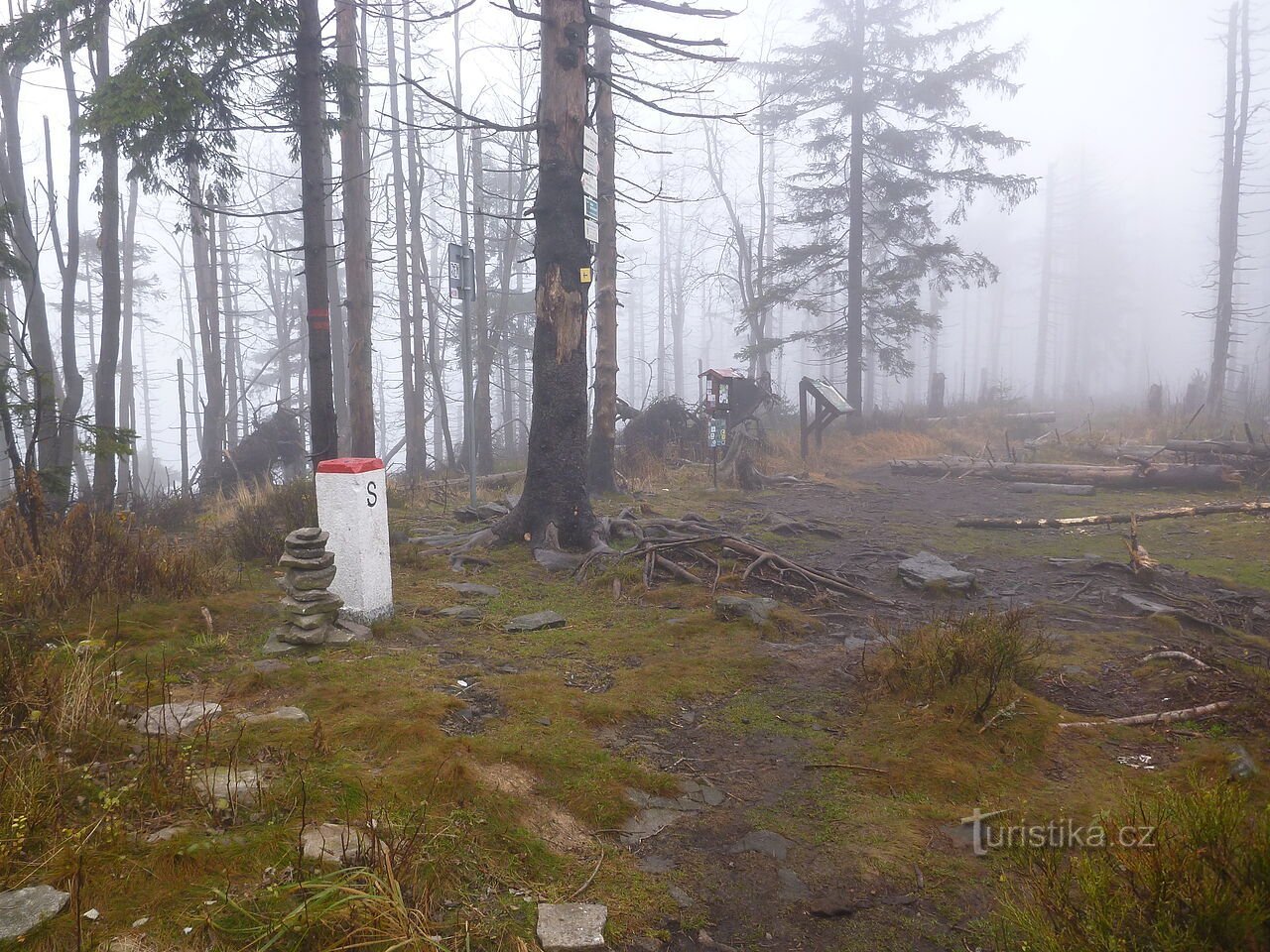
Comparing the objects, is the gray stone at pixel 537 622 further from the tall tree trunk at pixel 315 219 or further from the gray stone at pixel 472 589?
the tall tree trunk at pixel 315 219

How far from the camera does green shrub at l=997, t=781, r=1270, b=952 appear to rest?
170 cm

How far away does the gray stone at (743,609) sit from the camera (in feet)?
20.5

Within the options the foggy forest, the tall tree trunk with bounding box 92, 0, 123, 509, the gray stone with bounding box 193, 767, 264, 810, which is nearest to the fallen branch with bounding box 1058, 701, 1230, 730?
the foggy forest

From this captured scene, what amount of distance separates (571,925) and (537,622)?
3655 millimetres

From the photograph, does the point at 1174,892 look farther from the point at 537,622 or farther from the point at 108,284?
the point at 108,284

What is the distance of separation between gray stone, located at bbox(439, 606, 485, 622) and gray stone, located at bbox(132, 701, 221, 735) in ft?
7.78

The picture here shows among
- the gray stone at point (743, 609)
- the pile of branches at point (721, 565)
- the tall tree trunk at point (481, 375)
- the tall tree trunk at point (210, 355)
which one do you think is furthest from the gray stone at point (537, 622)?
the tall tree trunk at point (210, 355)

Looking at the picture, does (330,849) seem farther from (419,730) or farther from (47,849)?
(419,730)

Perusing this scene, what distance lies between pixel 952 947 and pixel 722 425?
13.4 m

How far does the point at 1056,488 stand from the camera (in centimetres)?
1332

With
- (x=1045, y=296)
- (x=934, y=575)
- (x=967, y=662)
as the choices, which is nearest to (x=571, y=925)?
(x=967, y=662)

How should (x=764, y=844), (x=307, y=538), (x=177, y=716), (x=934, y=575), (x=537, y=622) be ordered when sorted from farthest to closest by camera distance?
1. (x=934, y=575)
2. (x=537, y=622)
3. (x=307, y=538)
4. (x=177, y=716)
5. (x=764, y=844)

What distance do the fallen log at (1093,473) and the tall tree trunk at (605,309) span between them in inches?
278

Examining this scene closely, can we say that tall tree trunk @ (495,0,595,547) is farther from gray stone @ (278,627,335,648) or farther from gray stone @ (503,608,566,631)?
gray stone @ (278,627,335,648)
